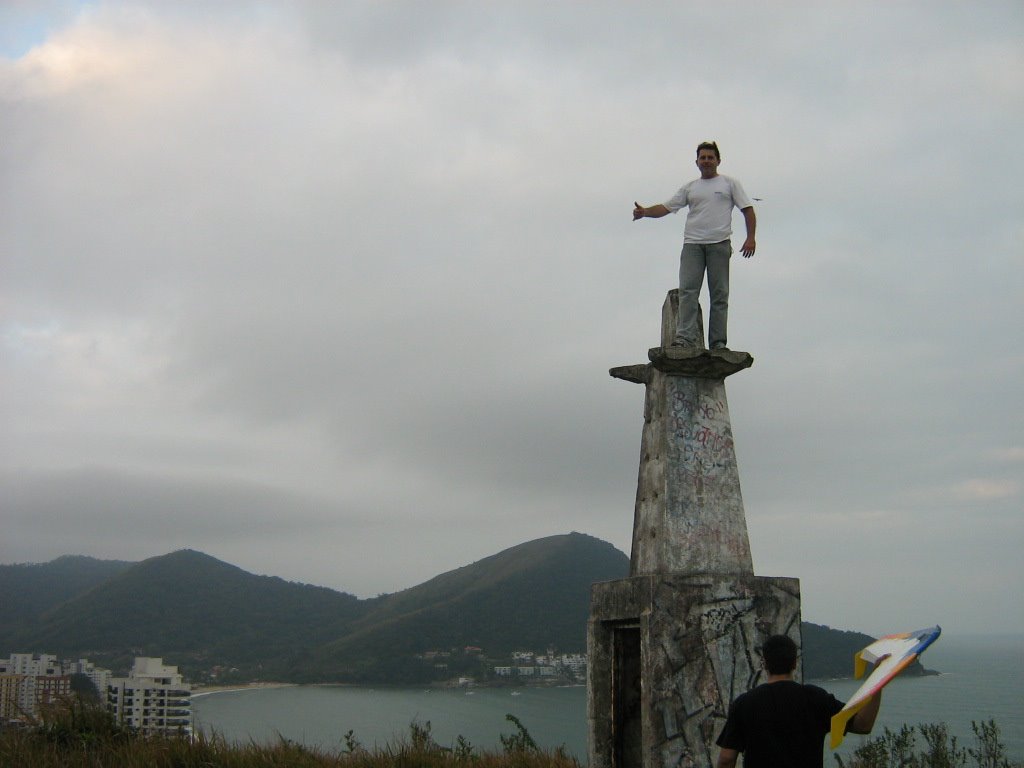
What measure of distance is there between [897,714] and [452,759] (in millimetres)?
Answer: 49745

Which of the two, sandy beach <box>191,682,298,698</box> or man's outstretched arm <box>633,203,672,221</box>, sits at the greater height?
man's outstretched arm <box>633,203,672,221</box>

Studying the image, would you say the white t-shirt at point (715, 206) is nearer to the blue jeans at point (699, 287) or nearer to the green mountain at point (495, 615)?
the blue jeans at point (699, 287)

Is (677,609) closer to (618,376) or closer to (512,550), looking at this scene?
(618,376)

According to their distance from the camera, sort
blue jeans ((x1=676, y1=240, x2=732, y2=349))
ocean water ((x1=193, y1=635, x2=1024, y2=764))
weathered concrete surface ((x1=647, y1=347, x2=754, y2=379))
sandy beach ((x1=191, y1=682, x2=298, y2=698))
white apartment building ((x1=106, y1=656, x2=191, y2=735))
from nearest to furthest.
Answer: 1. weathered concrete surface ((x1=647, y1=347, x2=754, y2=379))
2. blue jeans ((x1=676, y1=240, x2=732, y2=349))
3. white apartment building ((x1=106, y1=656, x2=191, y2=735))
4. ocean water ((x1=193, y1=635, x2=1024, y2=764))
5. sandy beach ((x1=191, y1=682, x2=298, y2=698))

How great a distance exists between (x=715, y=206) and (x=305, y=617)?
→ 370 ft

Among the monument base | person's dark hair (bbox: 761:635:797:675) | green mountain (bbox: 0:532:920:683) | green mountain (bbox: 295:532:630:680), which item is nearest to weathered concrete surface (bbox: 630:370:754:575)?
the monument base

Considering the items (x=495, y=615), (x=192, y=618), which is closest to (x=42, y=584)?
(x=192, y=618)

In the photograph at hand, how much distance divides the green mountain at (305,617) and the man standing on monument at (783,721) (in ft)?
216

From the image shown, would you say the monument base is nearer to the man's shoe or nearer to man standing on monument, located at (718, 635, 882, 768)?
the man's shoe

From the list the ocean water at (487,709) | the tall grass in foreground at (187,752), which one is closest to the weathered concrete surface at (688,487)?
the tall grass in foreground at (187,752)

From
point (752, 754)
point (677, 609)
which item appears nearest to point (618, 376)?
point (677, 609)

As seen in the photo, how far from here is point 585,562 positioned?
332ft

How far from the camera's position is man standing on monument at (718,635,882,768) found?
394 centimetres

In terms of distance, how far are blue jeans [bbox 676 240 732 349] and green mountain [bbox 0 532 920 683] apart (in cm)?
6261
